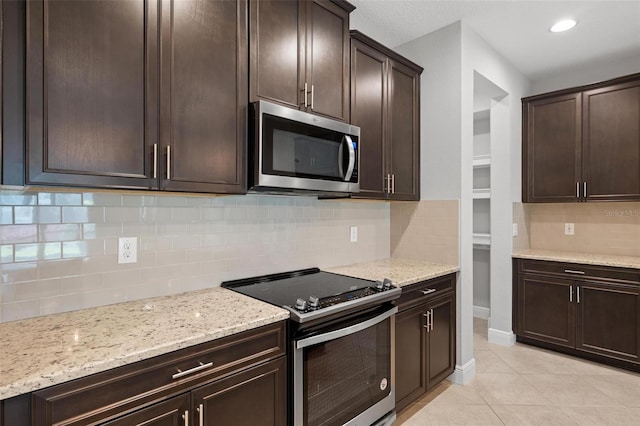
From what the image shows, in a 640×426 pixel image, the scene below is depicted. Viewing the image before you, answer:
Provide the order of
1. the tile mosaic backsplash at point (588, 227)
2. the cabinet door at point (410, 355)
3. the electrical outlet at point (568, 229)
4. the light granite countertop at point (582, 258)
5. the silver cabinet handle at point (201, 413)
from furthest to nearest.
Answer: the electrical outlet at point (568, 229)
the tile mosaic backsplash at point (588, 227)
the light granite countertop at point (582, 258)
the cabinet door at point (410, 355)
the silver cabinet handle at point (201, 413)

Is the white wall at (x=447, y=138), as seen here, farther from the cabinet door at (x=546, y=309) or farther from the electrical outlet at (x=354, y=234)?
the cabinet door at (x=546, y=309)

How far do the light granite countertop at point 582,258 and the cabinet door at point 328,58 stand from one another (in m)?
2.46

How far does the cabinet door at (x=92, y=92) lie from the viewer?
118 cm

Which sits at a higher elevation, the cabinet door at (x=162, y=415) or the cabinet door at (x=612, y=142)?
the cabinet door at (x=612, y=142)

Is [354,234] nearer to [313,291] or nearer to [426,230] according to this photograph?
[426,230]

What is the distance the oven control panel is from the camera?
1592mm

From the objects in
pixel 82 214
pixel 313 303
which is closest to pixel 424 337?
pixel 313 303

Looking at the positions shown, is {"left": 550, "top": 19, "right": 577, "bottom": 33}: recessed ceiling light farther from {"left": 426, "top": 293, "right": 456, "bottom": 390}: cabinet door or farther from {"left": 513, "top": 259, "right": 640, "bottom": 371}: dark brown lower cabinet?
{"left": 426, "top": 293, "right": 456, "bottom": 390}: cabinet door

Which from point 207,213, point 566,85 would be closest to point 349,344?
point 207,213

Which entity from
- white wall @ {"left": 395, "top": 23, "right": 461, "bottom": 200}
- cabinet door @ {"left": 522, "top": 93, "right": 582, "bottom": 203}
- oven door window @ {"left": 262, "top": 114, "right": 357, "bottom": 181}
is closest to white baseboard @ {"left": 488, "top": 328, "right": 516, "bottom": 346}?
cabinet door @ {"left": 522, "top": 93, "right": 582, "bottom": 203}

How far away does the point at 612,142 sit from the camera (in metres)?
3.17

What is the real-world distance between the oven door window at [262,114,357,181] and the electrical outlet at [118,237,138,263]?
0.72 metres

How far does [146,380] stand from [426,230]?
2.33 m

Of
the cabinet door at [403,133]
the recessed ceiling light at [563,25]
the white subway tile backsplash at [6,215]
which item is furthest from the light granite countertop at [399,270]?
the recessed ceiling light at [563,25]
